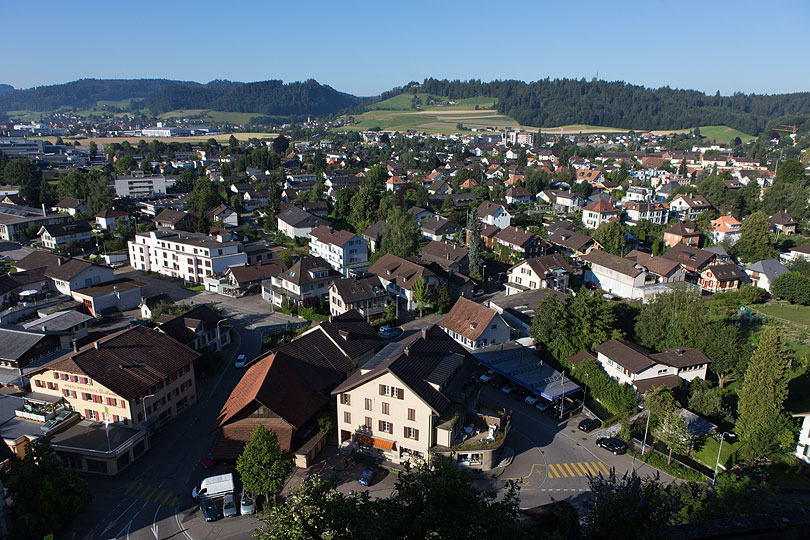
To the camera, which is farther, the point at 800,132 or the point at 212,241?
the point at 800,132

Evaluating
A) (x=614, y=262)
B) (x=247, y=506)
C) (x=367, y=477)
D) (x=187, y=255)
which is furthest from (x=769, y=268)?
(x=187, y=255)

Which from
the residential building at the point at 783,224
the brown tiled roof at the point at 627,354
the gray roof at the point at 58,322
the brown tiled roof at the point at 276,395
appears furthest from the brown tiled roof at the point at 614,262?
the gray roof at the point at 58,322

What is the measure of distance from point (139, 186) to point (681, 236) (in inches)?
2743

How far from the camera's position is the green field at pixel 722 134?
161250 millimetres

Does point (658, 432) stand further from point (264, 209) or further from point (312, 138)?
point (312, 138)

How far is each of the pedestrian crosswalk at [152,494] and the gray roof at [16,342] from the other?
11.8 meters

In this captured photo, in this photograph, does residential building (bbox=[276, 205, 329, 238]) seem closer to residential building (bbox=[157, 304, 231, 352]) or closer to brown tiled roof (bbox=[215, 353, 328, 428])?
residential building (bbox=[157, 304, 231, 352])

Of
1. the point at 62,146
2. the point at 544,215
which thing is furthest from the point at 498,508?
the point at 62,146

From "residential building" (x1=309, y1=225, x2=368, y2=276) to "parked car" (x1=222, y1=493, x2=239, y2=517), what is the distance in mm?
28358

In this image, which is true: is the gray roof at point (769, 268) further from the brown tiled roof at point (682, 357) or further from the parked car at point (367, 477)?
the parked car at point (367, 477)

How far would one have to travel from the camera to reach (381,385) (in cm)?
2069

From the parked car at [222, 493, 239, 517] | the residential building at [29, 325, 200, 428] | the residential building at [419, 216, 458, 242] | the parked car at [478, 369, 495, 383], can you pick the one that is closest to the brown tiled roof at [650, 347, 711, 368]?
the parked car at [478, 369, 495, 383]

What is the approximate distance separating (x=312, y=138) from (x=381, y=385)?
507 ft

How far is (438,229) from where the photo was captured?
5772cm
